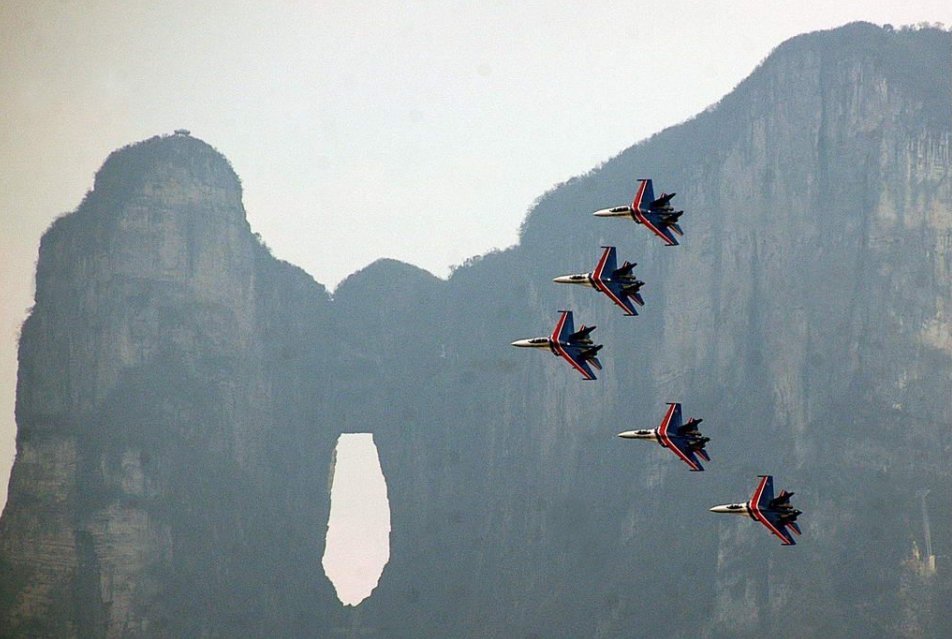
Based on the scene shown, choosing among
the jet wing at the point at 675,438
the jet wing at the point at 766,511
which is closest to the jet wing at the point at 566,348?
the jet wing at the point at 675,438

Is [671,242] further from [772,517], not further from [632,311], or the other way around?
[772,517]

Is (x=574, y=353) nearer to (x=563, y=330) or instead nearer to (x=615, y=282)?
(x=563, y=330)

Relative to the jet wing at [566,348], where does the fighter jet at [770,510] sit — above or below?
below

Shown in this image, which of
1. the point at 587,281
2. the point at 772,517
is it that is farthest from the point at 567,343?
the point at 772,517

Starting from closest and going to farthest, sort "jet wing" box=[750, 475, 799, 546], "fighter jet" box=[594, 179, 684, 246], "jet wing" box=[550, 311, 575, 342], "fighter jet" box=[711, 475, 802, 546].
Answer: "fighter jet" box=[711, 475, 802, 546] → "jet wing" box=[750, 475, 799, 546] → "fighter jet" box=[594, 179, 684, 246] → "jet wing" box=[550, 311, 575, 342]

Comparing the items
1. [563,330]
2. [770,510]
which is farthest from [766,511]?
[563,330]

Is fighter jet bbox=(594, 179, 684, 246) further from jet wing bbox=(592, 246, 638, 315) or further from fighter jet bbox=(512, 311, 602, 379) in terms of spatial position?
fighter jet bbox=(512, 311, 602, 379)

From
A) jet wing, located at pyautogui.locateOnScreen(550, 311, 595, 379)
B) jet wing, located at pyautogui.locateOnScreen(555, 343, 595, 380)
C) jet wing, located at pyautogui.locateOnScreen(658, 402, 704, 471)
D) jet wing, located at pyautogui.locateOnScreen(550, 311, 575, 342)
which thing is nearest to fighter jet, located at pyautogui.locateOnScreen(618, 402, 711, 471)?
jet wing, located at pyautogui.locateOnScreen(658, 402, 704, 471)

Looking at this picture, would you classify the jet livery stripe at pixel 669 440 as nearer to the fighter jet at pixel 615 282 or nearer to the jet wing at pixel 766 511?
the jet wing at pixel 766 511

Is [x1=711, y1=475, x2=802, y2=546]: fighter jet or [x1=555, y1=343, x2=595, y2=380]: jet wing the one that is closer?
[x1=711, y1=475, x2=802, y2=546]: fighter jet
